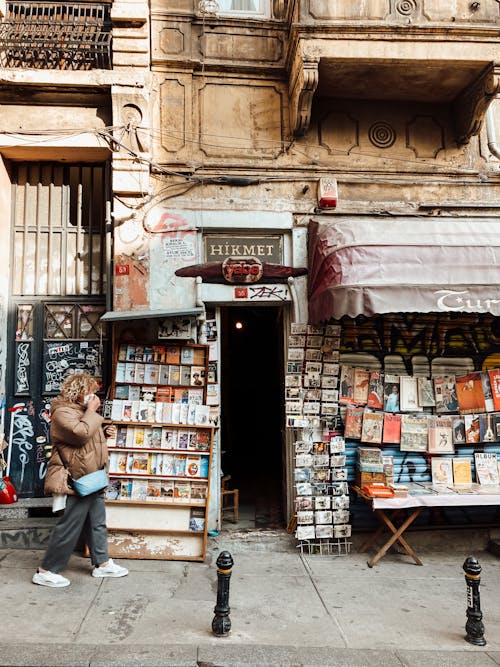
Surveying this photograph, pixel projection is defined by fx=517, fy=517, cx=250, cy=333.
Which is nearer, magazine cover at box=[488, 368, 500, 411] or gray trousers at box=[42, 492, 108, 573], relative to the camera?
gray trousers at box=[42, 492, 108, 573]

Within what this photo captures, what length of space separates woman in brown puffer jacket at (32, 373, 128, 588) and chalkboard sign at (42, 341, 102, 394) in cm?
169

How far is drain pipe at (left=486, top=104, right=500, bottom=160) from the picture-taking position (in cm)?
764

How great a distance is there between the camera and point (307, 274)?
709 centimetres

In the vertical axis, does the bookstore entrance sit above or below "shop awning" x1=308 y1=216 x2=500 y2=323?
below

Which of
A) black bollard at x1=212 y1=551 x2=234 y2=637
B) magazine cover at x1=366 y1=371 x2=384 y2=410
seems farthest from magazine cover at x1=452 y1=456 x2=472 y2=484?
black bollard at x1=212 y1=551 x2=234 y2=637

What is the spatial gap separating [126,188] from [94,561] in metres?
4.65

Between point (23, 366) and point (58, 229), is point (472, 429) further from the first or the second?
point (58, 229)

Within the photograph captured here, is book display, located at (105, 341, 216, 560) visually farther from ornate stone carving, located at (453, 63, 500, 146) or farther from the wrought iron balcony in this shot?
ornate stone carving, located at (453, 63, 500, 146)

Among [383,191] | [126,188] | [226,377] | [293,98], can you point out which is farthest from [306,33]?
[226,377]

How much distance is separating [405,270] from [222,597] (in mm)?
4012

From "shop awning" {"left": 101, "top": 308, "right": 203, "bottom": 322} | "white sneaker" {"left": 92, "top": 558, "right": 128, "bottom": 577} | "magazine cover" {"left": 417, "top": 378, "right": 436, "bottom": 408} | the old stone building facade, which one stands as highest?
the old stone building facade

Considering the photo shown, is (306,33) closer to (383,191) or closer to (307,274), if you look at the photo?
(383,191)

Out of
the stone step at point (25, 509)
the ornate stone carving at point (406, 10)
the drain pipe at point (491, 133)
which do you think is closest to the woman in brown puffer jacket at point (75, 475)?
the stone step at point (25, 509)

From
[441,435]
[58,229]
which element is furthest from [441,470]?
[58,229]
